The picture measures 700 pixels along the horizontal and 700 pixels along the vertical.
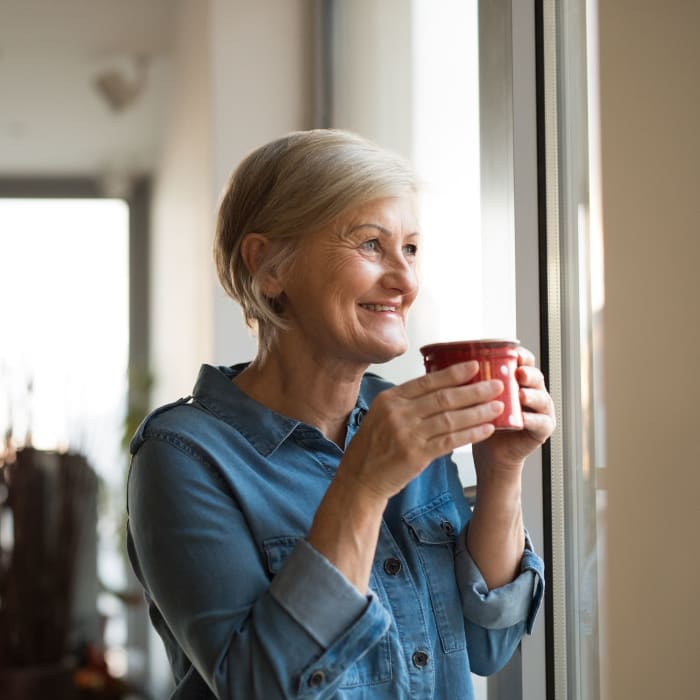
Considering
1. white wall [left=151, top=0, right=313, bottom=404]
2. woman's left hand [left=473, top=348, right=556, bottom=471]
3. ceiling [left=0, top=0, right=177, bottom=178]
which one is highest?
ceiling [left=0, top=0, right=177, bottom=178]

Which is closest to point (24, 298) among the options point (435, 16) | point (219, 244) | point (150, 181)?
point (150, 181)

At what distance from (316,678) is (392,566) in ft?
0.76

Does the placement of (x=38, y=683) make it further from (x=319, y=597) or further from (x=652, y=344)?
(x=652, y=344)

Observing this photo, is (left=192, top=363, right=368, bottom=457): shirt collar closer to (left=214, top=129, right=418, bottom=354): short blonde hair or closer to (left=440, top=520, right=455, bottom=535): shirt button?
(left=214, top=129, right=418, bottom=354): short blonde hair

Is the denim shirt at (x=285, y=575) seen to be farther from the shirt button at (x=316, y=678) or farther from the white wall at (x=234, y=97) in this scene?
the white wall at (x=234, y=97)

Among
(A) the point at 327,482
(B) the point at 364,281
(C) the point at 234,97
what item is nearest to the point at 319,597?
(A) the point at 327,482

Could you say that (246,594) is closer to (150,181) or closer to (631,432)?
(631,432)

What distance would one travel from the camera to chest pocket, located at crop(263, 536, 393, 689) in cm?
108

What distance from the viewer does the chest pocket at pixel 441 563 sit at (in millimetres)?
1175

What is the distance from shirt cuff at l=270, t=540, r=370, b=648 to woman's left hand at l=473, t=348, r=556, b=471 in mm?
255

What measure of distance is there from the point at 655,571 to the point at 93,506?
3.78m

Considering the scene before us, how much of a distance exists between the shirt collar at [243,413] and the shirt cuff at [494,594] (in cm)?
26

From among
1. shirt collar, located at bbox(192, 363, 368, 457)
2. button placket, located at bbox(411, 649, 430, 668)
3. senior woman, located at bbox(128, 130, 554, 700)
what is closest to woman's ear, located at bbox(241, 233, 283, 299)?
senior woman, located at bbox(128, 130, 554, 700)

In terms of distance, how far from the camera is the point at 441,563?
1.21 m
